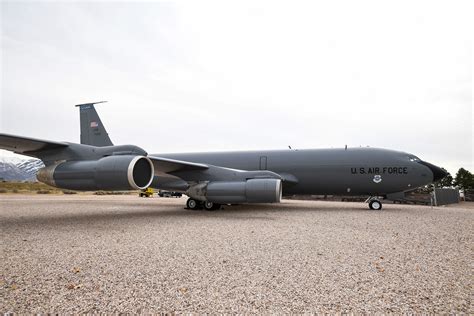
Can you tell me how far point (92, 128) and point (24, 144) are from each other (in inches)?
246

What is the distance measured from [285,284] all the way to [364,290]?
82cm

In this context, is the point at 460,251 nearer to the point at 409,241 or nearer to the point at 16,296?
the point at 409,241

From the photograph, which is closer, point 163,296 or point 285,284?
point 163,296

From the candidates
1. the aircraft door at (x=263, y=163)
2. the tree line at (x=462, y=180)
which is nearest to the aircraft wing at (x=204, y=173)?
the aircraft door at (x=263, y=163)

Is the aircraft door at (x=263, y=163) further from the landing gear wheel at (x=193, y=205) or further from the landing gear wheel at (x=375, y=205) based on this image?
the landing gear wheel at (x=375, y=205)

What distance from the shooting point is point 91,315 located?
2.26m

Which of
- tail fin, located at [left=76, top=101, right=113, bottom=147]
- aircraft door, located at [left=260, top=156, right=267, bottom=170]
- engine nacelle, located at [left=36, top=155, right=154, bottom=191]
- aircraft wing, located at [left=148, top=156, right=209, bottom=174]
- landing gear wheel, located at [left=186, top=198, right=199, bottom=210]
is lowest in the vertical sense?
landing gear wheel, located at [left=186, top=198, right=199, bottom=210]

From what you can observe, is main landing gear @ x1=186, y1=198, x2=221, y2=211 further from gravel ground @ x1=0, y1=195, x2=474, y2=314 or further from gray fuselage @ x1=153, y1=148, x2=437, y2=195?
gravel ground @ x1=0, y1=195, x2=474, y2=314

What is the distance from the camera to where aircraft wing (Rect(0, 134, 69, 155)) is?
6839 mm

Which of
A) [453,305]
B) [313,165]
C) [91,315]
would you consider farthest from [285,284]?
[313,165]

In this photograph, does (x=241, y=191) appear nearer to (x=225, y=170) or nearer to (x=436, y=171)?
(x=225, y=170)

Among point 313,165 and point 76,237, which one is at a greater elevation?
point 313,165

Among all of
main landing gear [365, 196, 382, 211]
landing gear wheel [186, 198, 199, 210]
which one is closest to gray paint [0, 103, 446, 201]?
main landing gear [365, 196, 382, 211]

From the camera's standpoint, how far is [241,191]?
9.86 m
